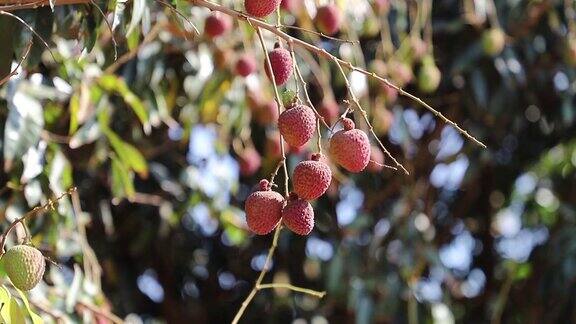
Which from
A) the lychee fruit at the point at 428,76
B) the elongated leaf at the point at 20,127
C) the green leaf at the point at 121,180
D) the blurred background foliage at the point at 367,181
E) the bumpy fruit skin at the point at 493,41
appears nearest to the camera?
the elongated leaf at the point at 20,127

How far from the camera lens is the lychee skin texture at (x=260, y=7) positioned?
100 centimetres

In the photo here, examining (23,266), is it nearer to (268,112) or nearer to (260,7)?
(260,7)

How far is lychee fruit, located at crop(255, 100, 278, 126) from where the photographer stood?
83.7 inches

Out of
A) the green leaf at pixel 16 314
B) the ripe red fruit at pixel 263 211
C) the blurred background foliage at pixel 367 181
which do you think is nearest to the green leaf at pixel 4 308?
the green leaf at pixel 16 314

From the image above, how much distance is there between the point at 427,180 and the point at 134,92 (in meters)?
1.05

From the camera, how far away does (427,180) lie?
2.83m

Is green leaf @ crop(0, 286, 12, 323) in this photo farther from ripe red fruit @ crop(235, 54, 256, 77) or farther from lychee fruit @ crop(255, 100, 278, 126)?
lychee fruit @ crop(255, 100, 278, 126)

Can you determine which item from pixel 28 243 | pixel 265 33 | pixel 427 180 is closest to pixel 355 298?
pixel 427 180

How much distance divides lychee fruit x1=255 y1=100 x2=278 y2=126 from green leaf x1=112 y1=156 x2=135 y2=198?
0.31 m

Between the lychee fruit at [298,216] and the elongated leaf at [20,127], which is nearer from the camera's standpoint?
the lychee fruit at [298,216]

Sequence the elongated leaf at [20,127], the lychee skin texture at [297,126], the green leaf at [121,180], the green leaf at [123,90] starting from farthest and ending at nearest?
the green leaf at [121,180]
the green leaf at [123,90]
the elongated leaf at [20,127]
the lychee skin texture at [297,126]

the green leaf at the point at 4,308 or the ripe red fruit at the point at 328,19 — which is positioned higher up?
the green leaf at the point at 4,308

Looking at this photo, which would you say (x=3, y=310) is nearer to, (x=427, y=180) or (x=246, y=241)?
(x=246, y=241)

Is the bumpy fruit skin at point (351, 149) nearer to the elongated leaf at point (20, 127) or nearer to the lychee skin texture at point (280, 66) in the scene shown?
the lychee skin texture at point (280, 66)
